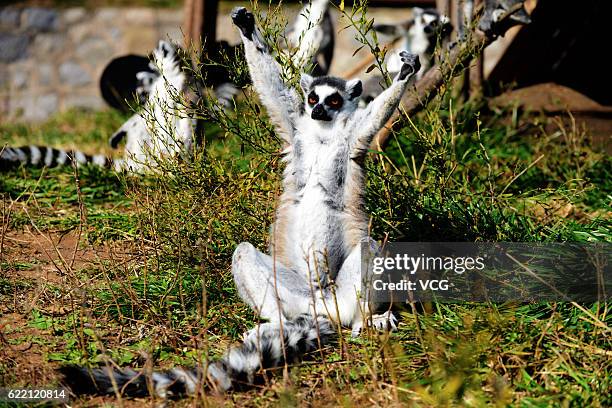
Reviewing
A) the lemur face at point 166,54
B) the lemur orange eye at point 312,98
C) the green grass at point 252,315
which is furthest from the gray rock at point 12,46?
the lemur orange eye at point 312,98

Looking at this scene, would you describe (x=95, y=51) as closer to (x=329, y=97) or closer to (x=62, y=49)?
(x=62, y=49)

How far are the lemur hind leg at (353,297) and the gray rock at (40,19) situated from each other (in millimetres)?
8329

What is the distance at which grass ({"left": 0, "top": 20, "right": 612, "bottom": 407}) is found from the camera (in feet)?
9.62

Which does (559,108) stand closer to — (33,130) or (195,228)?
(195,228)

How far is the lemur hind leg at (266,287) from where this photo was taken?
343cm

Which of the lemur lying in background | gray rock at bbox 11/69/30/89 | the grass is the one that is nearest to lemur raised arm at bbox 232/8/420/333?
the grass

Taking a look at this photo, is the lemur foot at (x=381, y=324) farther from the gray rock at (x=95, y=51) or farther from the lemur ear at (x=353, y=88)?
the gray rock at (x=95, y=51)

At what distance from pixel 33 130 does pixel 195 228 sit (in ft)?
14.8

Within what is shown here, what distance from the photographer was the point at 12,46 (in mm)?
10461

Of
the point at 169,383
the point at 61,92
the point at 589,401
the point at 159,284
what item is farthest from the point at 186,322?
the point at 61,92

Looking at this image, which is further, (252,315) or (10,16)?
(10,16)

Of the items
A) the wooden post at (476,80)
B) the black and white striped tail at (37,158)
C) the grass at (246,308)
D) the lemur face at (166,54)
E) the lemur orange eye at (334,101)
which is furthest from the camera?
the wooden post at (476,80)

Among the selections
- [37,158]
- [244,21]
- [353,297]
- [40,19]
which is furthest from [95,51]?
[353,297]

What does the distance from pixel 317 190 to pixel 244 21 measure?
3.04 feet
